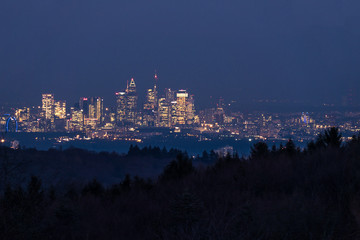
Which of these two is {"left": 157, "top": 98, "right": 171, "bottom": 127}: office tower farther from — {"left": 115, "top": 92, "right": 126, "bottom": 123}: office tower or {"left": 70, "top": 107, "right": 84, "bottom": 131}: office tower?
{"left": 70, "top": 107, "right": 84, "bottom": 131}: office tower

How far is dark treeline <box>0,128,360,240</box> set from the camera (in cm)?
590

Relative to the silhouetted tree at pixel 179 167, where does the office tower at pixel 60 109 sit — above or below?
above

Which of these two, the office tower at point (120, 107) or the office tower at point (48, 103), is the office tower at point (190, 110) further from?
the office tower at point (48, 103)

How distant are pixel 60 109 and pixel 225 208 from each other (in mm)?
143025

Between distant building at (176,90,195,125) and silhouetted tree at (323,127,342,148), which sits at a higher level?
distant building at (176,90,195,125)

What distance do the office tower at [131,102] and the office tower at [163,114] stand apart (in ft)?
29.5

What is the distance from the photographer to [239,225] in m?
6.05

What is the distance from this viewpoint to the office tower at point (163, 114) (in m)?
138

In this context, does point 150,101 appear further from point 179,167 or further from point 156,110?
point 179,167

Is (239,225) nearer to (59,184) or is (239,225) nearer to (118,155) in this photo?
(59,184)

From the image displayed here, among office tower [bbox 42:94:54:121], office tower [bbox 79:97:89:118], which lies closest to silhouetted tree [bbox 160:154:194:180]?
office tower [bbox 42:94:54:121]

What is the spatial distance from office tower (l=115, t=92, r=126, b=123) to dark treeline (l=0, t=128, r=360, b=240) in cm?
13011

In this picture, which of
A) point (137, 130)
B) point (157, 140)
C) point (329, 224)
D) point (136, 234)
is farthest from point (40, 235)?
point (137, 130)

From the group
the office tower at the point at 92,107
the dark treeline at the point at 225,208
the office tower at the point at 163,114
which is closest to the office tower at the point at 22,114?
the office tower at the point at 92,107
